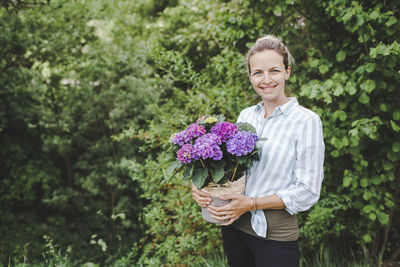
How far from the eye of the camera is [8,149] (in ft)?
18.2

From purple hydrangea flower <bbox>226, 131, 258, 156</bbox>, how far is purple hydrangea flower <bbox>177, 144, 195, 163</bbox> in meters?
0.17

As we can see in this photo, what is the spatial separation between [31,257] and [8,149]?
203cm

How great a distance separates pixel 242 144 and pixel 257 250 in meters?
0.56

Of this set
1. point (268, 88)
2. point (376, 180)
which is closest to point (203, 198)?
point (268, 88)

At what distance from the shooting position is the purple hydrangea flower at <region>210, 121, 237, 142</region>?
4.59 ft

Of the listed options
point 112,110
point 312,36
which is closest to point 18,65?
point 112,110

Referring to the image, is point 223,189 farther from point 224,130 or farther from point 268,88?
point 268,88

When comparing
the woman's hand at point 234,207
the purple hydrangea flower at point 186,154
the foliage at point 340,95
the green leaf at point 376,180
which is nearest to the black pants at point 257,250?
the woman's hand at point 234,207

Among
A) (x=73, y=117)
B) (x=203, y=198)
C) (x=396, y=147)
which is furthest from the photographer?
(x=73, y=117)

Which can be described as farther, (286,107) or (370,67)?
(370,67)

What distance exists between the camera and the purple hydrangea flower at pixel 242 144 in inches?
51.8

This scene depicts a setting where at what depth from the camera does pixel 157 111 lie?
3.37 meters

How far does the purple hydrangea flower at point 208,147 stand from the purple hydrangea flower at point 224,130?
0.04 meters

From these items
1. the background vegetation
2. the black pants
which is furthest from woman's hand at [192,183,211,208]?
the background vegetation
